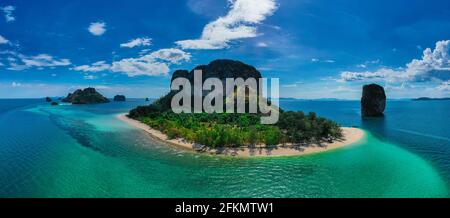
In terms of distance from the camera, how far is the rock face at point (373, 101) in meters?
64.9

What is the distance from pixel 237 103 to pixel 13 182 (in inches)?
1774

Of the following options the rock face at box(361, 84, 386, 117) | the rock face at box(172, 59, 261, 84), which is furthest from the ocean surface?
the rock face at box(172, 59, 261, 84)

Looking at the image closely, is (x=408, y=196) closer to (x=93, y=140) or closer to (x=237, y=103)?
(x=93, y=140)

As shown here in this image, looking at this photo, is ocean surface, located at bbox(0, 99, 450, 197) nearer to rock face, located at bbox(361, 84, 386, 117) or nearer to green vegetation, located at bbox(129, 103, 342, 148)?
green vegetation, located at bbox(129, 103, 342, 148)

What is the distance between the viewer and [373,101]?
65.4 metres

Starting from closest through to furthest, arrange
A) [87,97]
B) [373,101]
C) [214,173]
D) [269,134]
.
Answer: [214,173], [269,134], [373,101], [87,97]

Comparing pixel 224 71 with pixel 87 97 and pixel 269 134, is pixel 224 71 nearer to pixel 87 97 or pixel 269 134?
pixel 269 134

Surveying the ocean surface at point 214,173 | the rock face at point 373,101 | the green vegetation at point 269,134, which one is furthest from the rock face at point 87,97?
the rock face at point 373,101

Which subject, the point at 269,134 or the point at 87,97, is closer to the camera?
the point at 269,134

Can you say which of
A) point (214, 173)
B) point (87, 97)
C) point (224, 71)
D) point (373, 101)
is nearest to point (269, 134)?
point (214, 173)

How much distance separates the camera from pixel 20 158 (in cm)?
2250

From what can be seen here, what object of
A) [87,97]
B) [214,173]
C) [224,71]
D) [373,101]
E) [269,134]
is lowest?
[214,173]

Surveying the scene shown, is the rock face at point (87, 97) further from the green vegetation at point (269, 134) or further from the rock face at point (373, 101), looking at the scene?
the rock face at point (373, 101)
